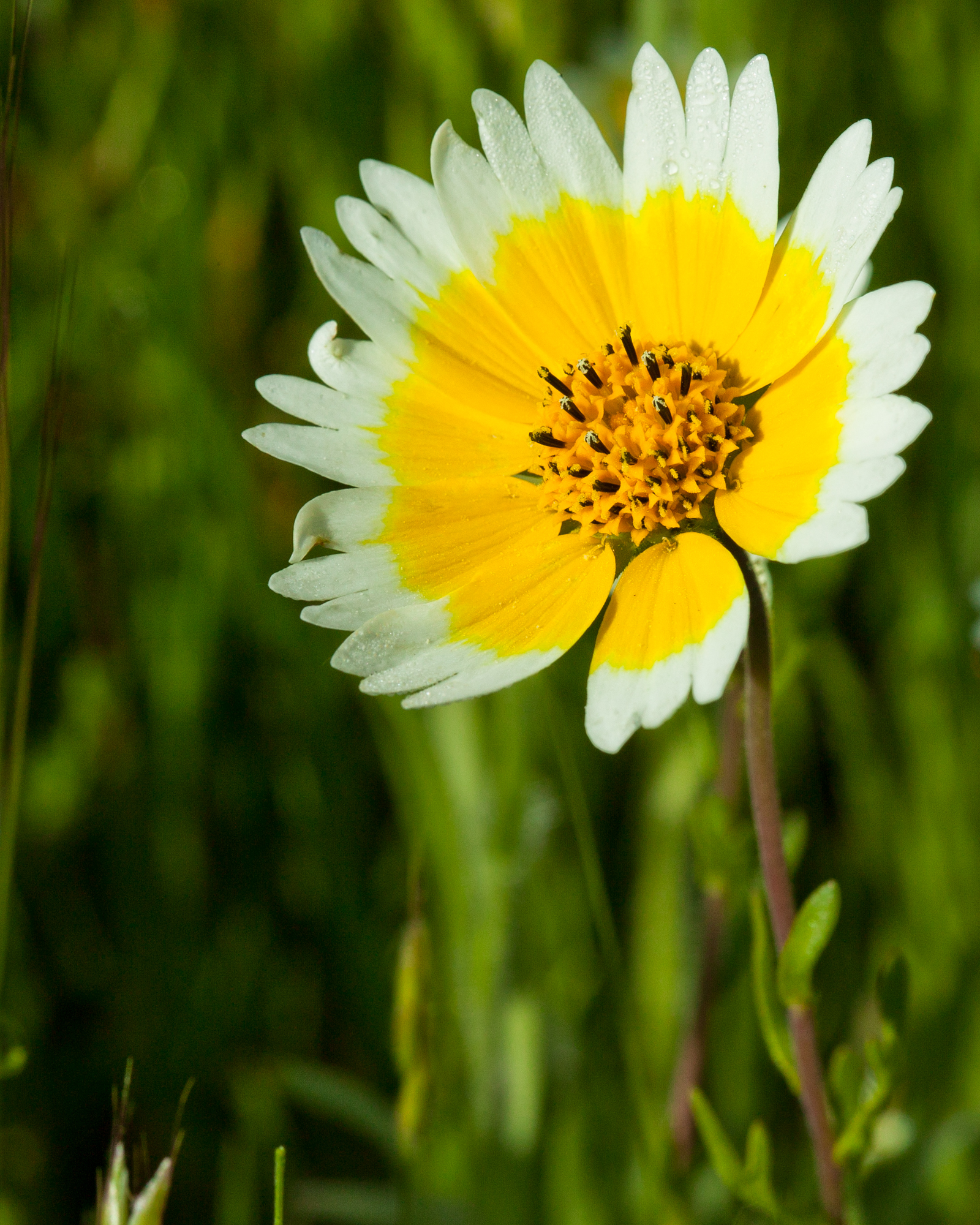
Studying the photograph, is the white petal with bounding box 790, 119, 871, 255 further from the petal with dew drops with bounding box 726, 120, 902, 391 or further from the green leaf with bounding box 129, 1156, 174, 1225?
the green leaf with bounding box 129, 1156, 174, 1225

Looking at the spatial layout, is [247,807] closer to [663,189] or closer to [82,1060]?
[82,1060]

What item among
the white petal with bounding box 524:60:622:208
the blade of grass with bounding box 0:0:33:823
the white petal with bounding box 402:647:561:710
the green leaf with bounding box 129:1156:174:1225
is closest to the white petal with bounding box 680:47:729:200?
the white petal with bounding box 524:60:622:208

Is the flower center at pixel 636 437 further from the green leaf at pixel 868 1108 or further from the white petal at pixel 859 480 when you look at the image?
the green leaf at pixel 868 1108

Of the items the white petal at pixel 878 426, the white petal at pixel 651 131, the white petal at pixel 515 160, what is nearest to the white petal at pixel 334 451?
the white petal at pixel 515 160

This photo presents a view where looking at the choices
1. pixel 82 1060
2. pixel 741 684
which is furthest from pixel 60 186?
pixel 741 684

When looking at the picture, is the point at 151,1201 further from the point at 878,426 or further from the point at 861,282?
the point at 861,282

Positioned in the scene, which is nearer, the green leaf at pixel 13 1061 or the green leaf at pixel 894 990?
the green leaf at pixel 13 1061
